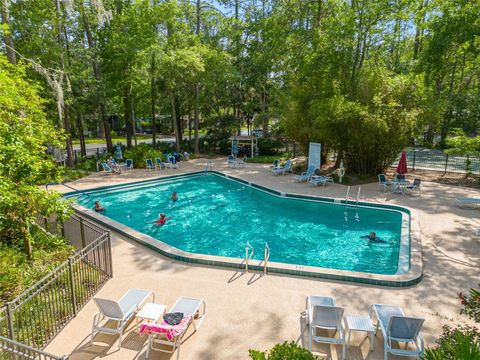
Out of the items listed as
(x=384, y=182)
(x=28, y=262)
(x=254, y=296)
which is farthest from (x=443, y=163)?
(x=28, y=262)

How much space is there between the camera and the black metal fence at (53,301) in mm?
4695

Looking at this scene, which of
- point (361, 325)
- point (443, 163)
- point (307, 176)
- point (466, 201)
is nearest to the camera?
point (361, 325)

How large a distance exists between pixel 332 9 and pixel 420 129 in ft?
28.7

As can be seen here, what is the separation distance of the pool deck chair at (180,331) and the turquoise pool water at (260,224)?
13.3 feet

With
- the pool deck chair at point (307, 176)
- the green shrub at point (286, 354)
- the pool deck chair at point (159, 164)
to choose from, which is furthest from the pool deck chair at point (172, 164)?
the green shrub at point (286, 354)

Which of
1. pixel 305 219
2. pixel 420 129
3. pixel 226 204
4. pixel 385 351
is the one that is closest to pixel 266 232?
pixel 305 219

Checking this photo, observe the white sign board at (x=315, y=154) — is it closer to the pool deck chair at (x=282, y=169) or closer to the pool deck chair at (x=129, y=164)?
the pool deck chair at (x=282, y=169)

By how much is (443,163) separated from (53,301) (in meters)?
20.0

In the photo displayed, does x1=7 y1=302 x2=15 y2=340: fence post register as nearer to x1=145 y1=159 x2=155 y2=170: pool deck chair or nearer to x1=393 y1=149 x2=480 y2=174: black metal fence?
x1=145 y1=159 x2=155 y2=170: pool deck chair

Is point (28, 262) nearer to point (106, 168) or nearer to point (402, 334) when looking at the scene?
point (402, 334)

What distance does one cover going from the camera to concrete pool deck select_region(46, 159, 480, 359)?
5004mm

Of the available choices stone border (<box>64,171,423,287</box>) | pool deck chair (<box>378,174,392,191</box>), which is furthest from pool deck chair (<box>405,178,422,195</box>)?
stone border (<box>64,171,423,287</box>)

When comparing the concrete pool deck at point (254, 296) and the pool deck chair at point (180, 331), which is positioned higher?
the pool deck chair at point (180, 331)

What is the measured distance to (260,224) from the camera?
12.2m
